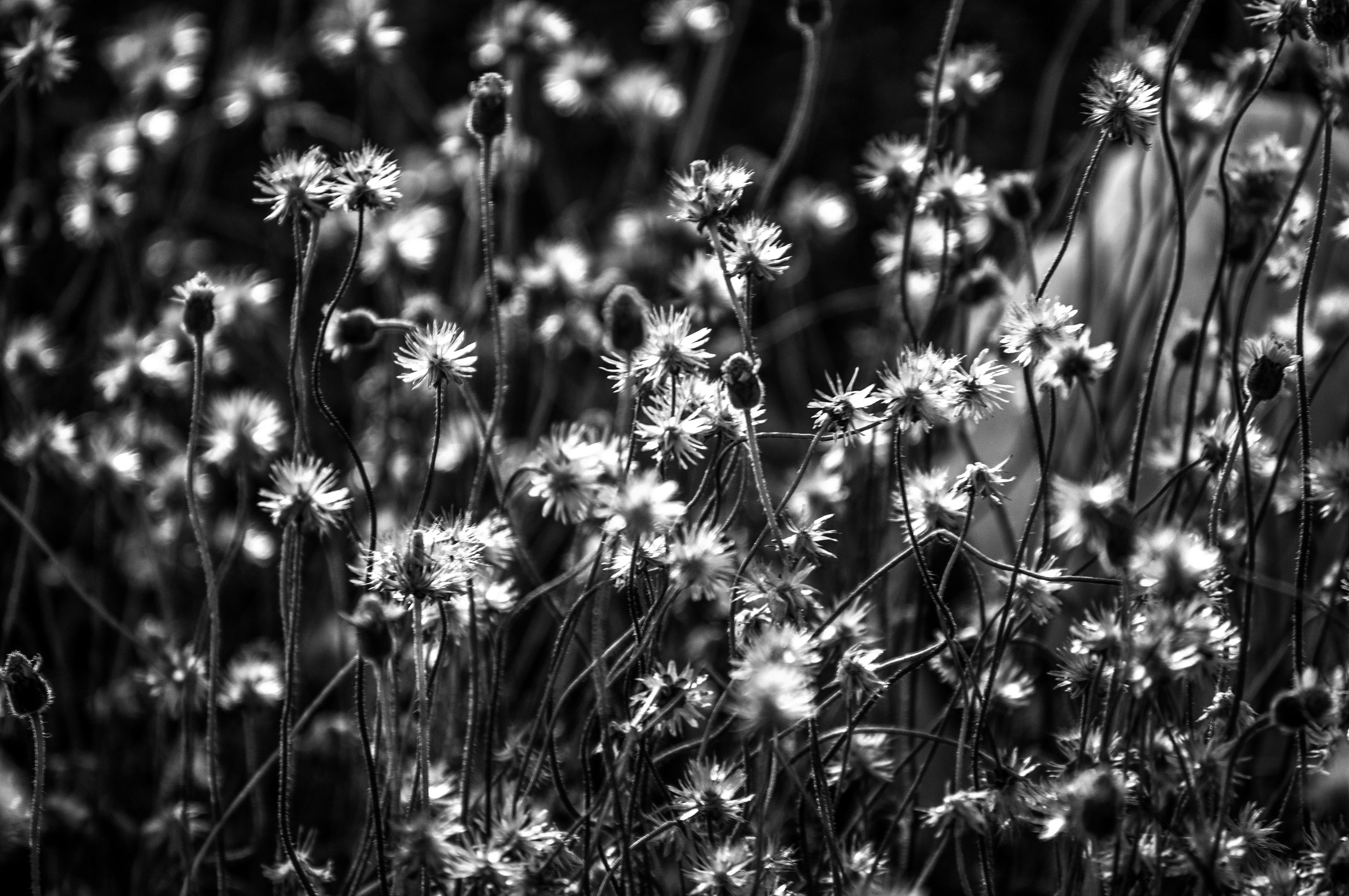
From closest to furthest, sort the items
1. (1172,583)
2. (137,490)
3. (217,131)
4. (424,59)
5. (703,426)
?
(1172,583), (703,426), (137,490), (217,131), (424,59)

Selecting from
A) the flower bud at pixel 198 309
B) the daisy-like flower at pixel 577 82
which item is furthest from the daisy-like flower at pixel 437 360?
the daisy-like flower at pixel 577 82

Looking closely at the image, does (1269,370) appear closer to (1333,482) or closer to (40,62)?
(1333,482)

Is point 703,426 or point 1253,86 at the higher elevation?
point 1253,86

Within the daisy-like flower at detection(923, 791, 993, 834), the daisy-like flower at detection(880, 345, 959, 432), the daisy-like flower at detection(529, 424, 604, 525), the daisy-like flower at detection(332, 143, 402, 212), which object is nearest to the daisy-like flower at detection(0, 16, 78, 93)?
the daisy-like flower at detection(332, 143, 402, 212)

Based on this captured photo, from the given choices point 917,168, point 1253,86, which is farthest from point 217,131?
point 1253,86

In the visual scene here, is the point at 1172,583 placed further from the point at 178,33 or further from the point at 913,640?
the point at 178,33

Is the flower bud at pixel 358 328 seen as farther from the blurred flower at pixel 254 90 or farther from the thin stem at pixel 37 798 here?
the blurred flower at pixel 254 90

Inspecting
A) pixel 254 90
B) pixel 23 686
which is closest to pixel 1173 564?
pixel 23 686
